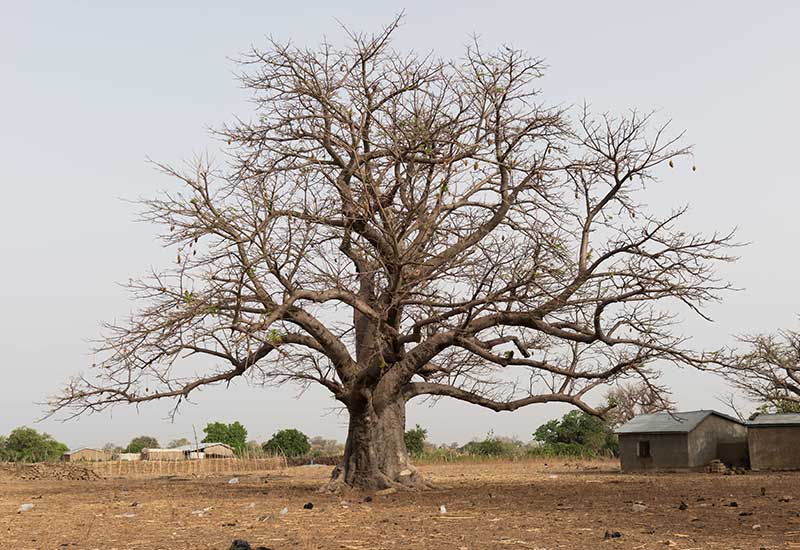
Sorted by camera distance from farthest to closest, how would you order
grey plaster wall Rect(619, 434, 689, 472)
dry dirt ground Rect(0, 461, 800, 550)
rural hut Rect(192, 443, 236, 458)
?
1. rural hut Rect(192, 443, 236, 458)
2. grey plaster wall Rect(619, 434, 689, 472)
3. dry dirt ground Rect(0, 461, 800, 550)

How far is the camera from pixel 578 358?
17.4 m

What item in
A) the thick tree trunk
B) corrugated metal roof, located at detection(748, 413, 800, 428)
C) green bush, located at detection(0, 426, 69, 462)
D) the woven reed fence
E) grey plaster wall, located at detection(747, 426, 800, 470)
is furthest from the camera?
green bush, located at detection(0, 426, 69, 462)

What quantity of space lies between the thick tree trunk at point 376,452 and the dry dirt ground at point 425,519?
80 centimetres

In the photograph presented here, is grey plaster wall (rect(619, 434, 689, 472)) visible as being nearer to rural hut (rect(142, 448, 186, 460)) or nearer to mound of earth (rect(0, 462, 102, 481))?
mound of earth (rect(0, 462, 102, 481))

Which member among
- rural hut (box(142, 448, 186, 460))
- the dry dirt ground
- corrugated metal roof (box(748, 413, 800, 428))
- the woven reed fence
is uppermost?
corrugated metal roof (box(748, 413, 800, 428))

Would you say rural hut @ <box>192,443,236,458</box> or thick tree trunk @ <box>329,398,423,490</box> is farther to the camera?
rural hut @ <box>192,443,236,458</box>

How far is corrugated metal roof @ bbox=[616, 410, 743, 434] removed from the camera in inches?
1171

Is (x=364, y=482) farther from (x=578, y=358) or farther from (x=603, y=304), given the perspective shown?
(x=603, y=304)

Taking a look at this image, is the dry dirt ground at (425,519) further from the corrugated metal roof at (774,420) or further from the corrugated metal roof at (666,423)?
the corrugated metal roof at (666,423)

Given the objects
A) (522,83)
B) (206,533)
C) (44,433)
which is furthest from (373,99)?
(44,433)

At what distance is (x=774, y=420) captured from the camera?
29547 mm

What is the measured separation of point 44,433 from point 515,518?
4737cm

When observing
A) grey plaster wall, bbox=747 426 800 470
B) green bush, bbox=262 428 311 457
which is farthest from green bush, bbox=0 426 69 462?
grey plaster wall, bbox=747 426 800 470

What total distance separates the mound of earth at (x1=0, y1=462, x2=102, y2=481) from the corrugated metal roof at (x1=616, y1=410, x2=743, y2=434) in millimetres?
19081
